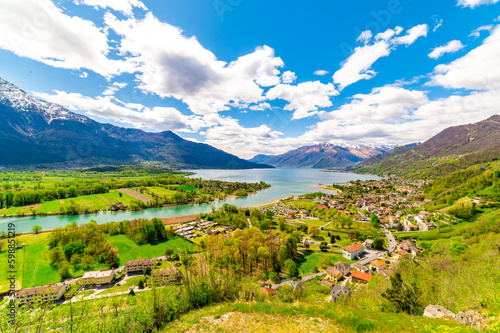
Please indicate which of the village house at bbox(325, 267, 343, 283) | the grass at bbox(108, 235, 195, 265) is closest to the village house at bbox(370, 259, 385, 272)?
the village house at bbox(325, 267, 343, 283)

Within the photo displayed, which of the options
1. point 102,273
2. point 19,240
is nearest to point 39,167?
point 19,240

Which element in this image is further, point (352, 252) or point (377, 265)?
point (352, 252)

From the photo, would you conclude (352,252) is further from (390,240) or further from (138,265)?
(138,265)

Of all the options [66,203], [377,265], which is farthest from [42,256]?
[377,265]

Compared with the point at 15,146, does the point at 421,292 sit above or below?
below

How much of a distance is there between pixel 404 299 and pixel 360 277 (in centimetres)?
1146

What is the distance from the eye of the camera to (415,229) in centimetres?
4131

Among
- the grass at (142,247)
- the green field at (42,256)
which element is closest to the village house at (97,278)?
the green field at (42,256)

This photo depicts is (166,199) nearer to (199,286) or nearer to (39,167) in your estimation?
(199,286)

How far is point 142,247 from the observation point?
31.5m

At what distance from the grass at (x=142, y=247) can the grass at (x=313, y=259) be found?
18486 mm

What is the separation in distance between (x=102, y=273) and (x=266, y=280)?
20232mm

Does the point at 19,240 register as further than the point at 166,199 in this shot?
No

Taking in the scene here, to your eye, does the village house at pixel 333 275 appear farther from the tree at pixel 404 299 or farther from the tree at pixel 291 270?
the tree at pixel 404 299
